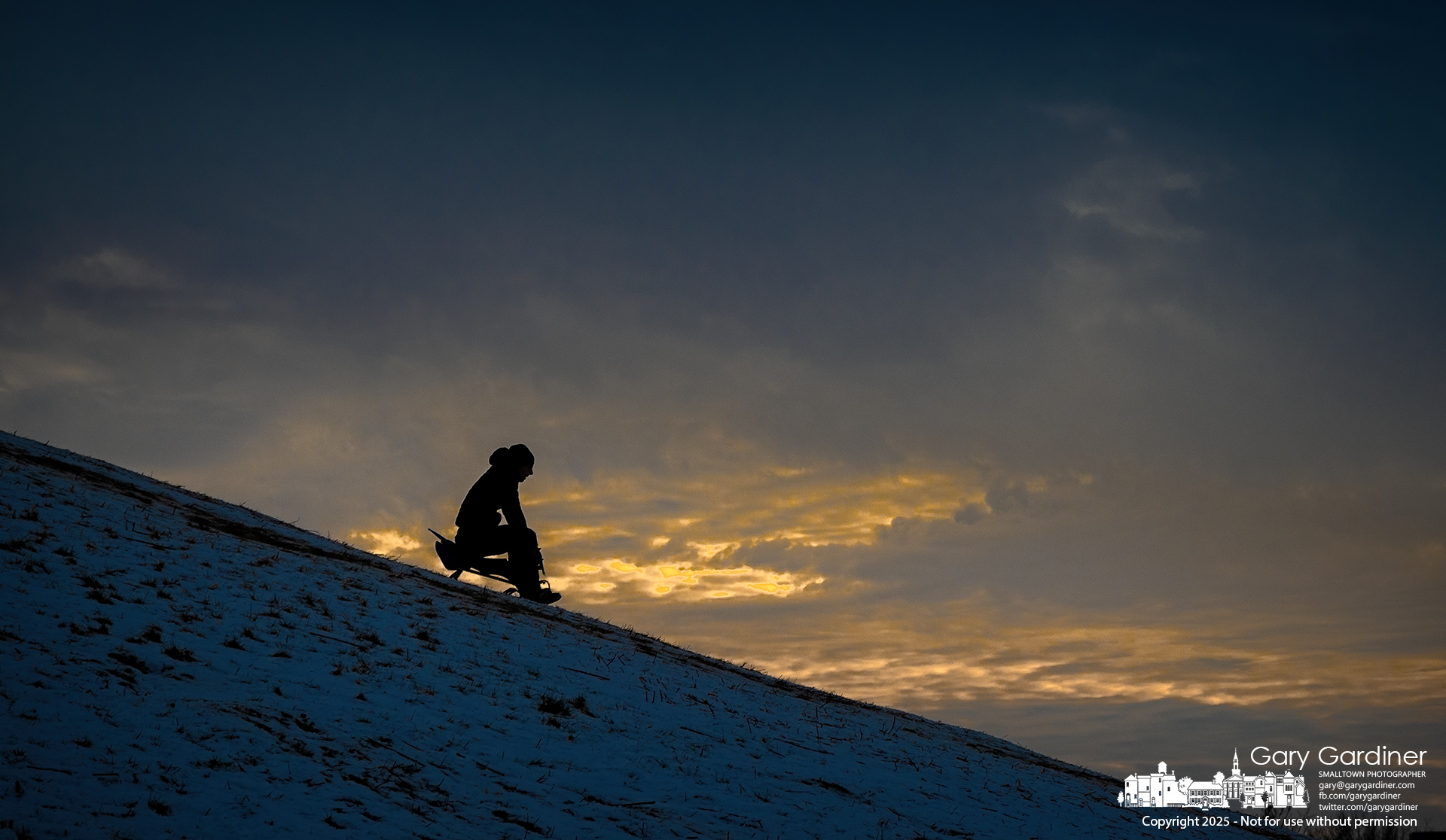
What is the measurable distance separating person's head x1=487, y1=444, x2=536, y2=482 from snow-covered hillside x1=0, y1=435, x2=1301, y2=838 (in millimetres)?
3533

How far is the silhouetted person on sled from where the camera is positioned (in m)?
20.3

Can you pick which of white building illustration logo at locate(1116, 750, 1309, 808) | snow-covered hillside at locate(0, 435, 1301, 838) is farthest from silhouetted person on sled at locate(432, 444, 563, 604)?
white building illustration logo at locate(1116, 750, 1309, 808)

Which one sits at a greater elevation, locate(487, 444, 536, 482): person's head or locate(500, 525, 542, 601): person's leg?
locate(487, 444, 536, 482): person's head

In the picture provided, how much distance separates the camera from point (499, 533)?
20547 mm

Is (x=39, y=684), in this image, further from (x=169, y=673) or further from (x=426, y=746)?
(x=426, y=746)

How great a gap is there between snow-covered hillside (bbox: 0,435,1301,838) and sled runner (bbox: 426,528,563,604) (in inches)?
117

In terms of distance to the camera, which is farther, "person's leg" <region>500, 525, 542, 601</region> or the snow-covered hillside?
"person's leg" <region>500, 525, 542, 601</region>

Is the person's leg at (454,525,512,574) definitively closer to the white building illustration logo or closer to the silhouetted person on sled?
the silhouetted person on sled

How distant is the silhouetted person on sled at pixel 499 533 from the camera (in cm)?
2030

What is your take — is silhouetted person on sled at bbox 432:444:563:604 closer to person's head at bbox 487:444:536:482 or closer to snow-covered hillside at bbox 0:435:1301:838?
person's head at bbox 487:444:536:482

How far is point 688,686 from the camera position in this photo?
50.7 feet

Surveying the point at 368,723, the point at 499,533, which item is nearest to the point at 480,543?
the point at 499,533

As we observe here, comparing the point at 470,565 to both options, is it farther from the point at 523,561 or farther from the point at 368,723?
the point at 368,723

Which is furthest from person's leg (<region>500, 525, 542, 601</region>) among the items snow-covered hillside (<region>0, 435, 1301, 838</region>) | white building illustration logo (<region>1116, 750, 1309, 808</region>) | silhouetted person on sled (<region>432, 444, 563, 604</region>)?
white building illustration logo (<region>1116, 750, 1309, 808</region>)
